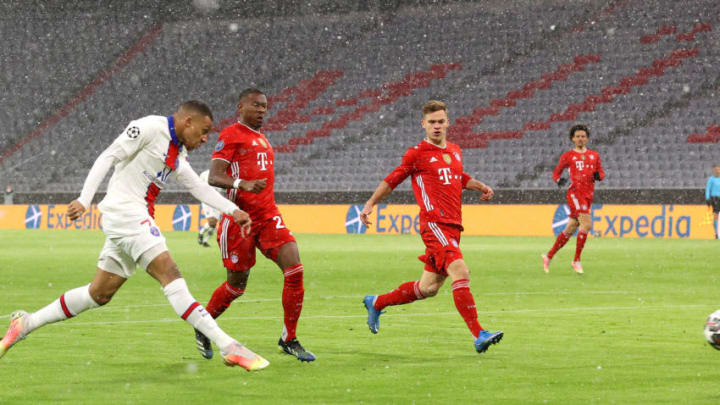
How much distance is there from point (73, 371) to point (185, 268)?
10699mm

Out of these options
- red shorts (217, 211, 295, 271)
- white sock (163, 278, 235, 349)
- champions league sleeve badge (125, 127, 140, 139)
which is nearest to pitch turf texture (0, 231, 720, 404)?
white sock (163, 278, 235, 349)

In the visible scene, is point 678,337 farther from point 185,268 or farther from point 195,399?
point 185,268

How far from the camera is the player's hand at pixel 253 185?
7.50m

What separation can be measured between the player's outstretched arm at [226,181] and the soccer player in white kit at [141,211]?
30 cm

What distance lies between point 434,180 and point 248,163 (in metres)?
1.51

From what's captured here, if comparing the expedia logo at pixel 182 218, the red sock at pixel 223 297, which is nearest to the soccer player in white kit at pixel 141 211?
the red sock at pixel 223 297

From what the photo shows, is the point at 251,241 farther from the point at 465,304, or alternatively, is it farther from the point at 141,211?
the point at 465,304

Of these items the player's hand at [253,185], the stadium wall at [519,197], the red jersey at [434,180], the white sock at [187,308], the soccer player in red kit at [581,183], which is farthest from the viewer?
the stadium wall at [519,197]

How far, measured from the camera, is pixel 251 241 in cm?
812

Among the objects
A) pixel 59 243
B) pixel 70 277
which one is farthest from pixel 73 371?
pixel 59 243

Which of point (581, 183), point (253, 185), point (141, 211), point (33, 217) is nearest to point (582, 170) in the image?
point (581, 183)

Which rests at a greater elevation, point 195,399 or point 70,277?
point 195,399

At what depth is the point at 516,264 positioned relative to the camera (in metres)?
18.2

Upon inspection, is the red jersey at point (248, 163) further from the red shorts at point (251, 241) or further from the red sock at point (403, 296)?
the red sock at point (403, 296)
